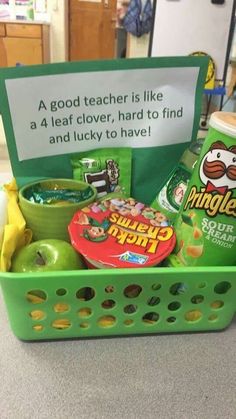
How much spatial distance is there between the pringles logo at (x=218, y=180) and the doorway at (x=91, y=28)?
382 centimetres

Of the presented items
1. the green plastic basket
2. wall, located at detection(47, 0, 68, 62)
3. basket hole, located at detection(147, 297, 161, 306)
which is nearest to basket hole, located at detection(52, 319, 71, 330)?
the green plastic basket

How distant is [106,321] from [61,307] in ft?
0.20

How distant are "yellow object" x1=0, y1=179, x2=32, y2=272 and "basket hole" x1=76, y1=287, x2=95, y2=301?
9cm

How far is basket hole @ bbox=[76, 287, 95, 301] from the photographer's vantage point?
17.2 inches

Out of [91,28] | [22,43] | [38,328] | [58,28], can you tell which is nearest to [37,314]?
[38,328]

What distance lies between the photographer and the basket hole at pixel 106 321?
1.49 feet

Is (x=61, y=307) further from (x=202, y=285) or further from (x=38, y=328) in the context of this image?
(x=202, y=285)

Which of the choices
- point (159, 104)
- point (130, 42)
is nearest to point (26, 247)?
point (159, 104)

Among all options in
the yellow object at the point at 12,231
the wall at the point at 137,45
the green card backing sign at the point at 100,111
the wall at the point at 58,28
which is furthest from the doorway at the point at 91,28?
the yellow object at the point at 12,231

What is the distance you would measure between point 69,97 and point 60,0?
360cm

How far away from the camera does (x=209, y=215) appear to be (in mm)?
448

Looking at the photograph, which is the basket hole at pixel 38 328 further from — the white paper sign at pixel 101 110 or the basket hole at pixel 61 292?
the white paper sign at pixel 101 110

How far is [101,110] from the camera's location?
618 mm

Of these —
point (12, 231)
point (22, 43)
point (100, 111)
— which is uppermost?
point (100, 111)
